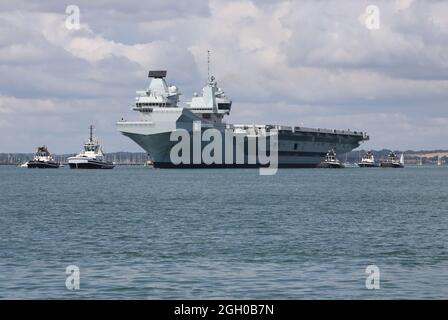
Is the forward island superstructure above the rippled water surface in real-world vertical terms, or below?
above

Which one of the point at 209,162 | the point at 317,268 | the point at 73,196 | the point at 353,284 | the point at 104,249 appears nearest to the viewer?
the point at 353,284

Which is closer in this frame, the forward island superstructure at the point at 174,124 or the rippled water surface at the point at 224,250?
the rippled water surface at the point at 224,250

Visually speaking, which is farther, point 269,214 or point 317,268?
point 269,214

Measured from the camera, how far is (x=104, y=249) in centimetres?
3791

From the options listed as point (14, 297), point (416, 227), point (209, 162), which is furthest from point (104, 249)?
point (209, 162)

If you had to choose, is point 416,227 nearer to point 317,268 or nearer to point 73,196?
point 317,268

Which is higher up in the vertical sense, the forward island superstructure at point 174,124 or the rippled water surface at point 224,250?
the forward island superstructure at point 174,124

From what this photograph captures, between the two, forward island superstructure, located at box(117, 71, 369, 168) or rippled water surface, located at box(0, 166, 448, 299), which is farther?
forward island superstructure, located at box(117, 71, 369, 168)

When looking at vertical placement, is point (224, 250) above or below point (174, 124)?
below

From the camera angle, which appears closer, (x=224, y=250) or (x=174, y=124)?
(x=224, y=250)
